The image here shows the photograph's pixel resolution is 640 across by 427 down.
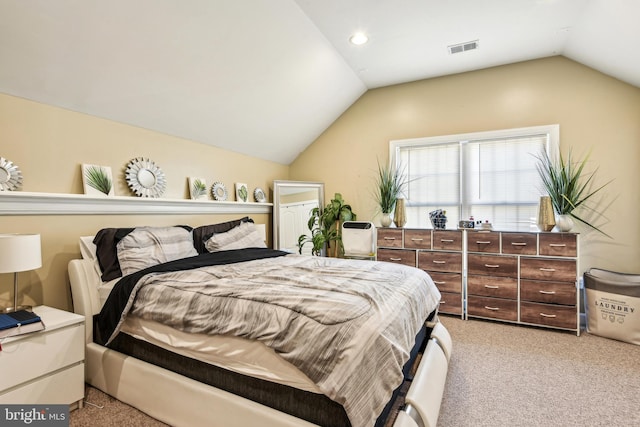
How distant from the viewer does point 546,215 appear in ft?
10.7

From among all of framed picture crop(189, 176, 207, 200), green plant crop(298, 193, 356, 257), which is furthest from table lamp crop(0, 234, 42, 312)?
green plant crop(298, 193, 356, 257)

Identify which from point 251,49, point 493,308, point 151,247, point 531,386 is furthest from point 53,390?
point 493,308

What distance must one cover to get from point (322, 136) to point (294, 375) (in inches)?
159

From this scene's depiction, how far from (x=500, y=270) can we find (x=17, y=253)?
13.4 feet

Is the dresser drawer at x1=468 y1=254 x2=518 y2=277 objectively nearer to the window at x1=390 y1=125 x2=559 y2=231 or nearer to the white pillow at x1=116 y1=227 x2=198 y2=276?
the window at x1=390 y1=125 x2=559 y2=231

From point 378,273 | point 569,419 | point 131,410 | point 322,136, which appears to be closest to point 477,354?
point 569,419

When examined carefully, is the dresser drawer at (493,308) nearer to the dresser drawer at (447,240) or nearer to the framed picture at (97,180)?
the dresser drawer at (447,240)

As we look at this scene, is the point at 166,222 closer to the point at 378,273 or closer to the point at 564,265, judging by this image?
the point at 378,273

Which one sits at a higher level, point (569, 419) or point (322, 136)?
point (322, 136)

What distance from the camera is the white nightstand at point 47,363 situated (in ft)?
5.16

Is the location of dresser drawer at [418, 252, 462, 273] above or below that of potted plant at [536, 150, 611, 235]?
below

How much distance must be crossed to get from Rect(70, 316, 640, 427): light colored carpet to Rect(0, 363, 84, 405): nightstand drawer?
0.14 metres

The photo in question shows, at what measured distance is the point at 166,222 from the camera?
3125 millimetres

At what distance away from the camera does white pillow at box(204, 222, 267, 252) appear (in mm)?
3088
